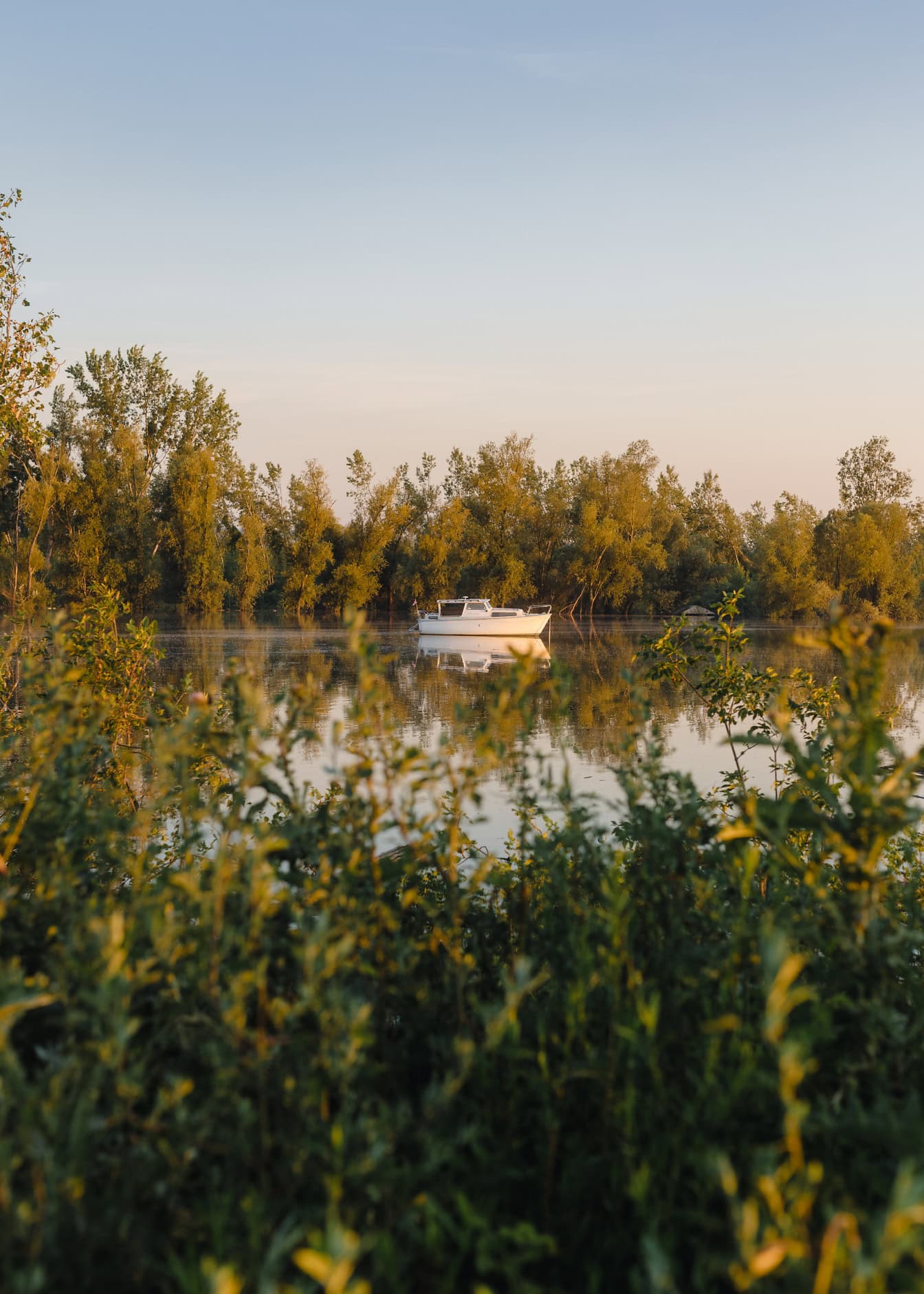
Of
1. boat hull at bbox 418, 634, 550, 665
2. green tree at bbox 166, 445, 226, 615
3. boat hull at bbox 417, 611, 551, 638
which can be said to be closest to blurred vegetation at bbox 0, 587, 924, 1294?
boat hull at bbox 418, 634, 550, 665

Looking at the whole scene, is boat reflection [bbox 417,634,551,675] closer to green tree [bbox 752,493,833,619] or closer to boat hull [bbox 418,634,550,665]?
boat hull [bbox 418,634,550,665]

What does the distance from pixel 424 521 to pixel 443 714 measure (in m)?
62.8

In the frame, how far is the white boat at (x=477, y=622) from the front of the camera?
5462 cm

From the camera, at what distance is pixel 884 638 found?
210cm

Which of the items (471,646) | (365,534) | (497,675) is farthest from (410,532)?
(497,675)

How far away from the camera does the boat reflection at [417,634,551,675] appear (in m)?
41.7

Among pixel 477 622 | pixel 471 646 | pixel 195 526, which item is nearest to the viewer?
pixel 471 646

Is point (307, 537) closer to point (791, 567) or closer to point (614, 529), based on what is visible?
point (614, 529)

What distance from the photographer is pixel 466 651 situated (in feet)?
166

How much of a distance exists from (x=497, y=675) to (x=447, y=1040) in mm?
15562

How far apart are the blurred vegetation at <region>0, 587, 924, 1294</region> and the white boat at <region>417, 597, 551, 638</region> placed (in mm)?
51541

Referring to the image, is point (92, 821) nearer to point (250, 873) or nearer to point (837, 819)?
point (250, 873)

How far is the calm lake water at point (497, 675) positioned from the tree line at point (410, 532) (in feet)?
37.2

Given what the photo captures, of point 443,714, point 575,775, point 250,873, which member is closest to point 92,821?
point 250,873
